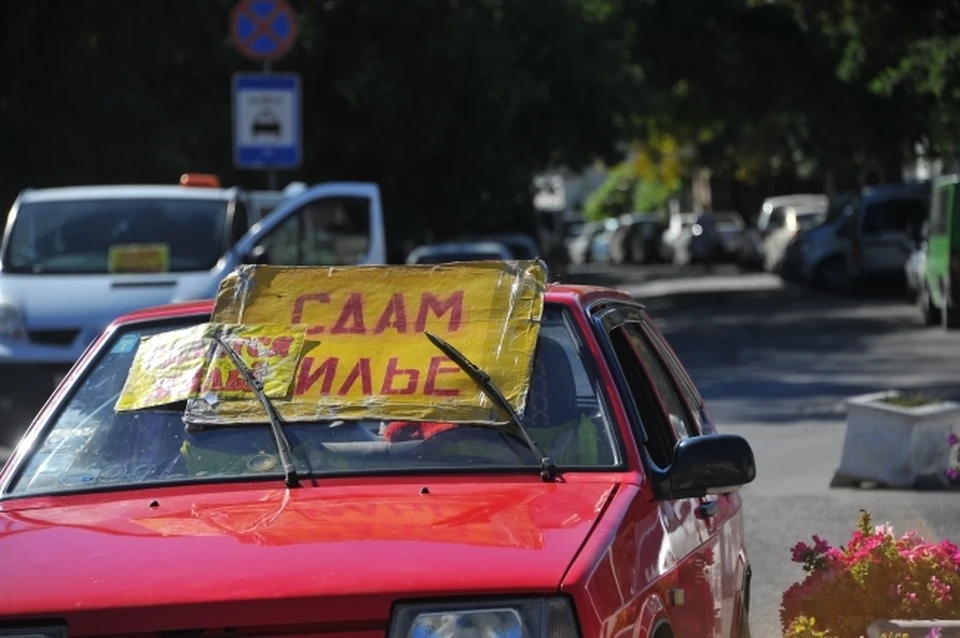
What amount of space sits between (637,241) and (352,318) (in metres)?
64.4

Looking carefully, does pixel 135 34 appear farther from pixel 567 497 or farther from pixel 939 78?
pixel 567 497

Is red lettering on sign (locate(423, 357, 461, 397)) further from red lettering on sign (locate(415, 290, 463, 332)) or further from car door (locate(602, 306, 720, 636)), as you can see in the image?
car door (locate(602, 306, 720, 636))

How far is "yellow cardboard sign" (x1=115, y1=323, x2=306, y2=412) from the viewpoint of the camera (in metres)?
5.04

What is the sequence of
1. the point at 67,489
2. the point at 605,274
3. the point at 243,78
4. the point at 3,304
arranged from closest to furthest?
1. the point at 67,489
2. the point at 3,304
3. the point at 243,78
4. the point at 605,274

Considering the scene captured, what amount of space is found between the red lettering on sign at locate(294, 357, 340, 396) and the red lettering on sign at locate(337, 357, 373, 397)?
0.12 feet

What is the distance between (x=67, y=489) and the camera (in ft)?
15.9

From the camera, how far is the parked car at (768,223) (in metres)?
46.1

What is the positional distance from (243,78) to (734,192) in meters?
68.7

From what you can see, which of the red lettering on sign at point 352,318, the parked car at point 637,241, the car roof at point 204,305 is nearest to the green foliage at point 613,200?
the parked car at point 637,241

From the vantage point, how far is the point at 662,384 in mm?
5848

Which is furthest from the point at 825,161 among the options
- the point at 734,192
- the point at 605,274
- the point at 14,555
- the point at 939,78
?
the point at 734,192

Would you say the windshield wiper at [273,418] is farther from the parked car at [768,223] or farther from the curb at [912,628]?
the parked car at [768,223]

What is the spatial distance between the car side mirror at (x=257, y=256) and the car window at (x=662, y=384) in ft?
26.2

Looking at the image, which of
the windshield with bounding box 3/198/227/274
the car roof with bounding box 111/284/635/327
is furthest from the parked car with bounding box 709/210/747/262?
the car roof with bounding box 111/284/635/327
